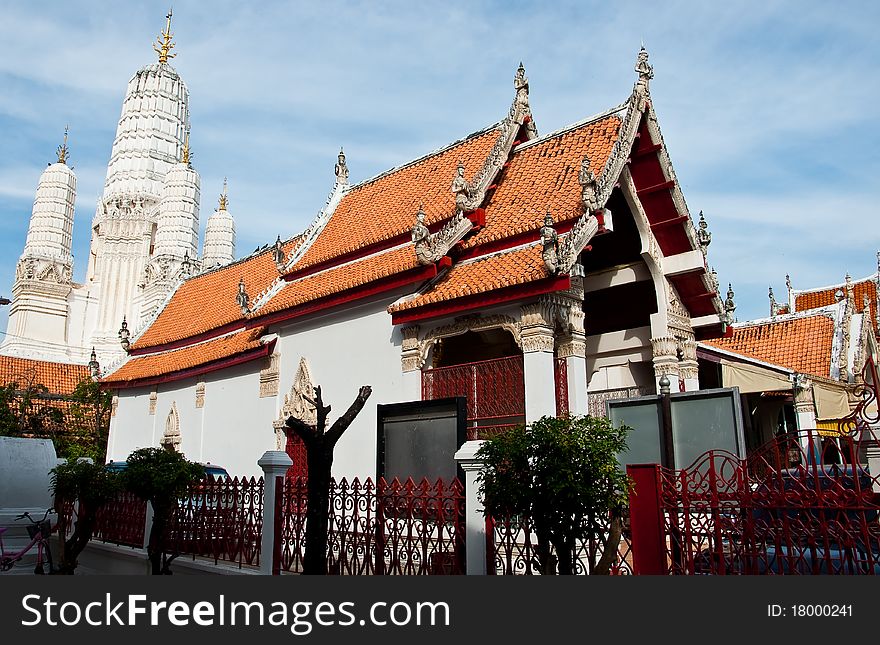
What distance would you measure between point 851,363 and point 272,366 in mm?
14697

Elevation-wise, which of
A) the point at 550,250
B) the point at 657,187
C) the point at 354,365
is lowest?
the point at 354,365

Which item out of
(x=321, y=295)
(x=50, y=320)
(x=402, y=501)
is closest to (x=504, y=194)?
(x=321, y=295)

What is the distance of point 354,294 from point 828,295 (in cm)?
2624

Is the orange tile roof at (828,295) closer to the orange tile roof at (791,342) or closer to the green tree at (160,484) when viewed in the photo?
the orange tile roof at (791,342)

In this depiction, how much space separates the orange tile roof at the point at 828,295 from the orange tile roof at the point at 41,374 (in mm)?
30563

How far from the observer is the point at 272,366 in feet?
46.3

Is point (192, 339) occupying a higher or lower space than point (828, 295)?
lower

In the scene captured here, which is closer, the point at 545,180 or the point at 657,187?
the point at 545,180

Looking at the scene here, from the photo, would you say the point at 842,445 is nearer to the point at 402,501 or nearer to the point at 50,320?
the point at 402,501

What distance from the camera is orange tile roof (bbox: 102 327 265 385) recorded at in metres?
15.4

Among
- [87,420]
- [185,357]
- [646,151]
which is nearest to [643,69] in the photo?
[646,151]

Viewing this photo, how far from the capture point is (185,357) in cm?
1798

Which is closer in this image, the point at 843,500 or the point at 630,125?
the point at 843,500

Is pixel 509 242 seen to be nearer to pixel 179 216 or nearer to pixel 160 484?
pixel 160 484
